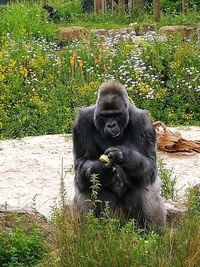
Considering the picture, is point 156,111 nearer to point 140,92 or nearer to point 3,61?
point 140,92

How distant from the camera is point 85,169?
17.7 ft

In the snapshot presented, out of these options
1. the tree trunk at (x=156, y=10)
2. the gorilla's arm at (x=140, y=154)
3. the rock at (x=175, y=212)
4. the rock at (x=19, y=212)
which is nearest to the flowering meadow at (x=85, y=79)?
the tree trunk at (x=156, y=10)

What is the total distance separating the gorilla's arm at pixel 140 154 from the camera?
5.30m

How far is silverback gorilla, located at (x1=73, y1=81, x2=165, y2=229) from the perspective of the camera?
17.4 ft

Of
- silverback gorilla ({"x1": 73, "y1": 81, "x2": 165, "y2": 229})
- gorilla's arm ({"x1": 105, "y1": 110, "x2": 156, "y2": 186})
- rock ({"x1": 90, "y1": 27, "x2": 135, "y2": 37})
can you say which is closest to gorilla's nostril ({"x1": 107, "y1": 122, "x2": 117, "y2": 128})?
silverback gorilla ({"x1": 73, "y1": 81, "x2": 165, "y2": 229})

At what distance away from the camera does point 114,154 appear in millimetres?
5141

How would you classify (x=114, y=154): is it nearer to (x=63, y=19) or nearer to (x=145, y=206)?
(x=145, y=206)

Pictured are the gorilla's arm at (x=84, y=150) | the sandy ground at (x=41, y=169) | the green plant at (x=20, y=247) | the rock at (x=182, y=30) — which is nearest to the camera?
the green plant at (x=20, y=247)

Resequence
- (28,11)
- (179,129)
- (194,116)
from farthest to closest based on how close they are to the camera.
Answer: (28,11) → (194,116) → (179,129)

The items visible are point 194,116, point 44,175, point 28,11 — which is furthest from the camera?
point 28,11

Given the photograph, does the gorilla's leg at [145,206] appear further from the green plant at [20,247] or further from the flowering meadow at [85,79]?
the flowering meadow at [85,79]

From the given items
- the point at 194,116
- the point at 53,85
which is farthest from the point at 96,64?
the point at 194,116

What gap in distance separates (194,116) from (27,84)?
8.64 ft

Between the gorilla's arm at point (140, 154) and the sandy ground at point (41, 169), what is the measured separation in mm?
1902
